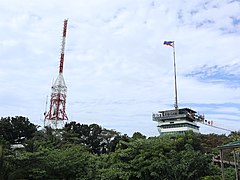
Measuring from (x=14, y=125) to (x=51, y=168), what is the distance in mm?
20521

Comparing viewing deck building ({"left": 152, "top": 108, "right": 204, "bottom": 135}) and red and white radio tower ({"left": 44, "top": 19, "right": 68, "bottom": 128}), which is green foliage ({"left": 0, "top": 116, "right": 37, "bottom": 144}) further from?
viewing deck building ({"left": 152, "top": 108, "right": 204, "bottom": 135})

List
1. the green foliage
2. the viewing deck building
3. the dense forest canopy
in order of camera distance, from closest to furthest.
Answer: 1. the dense forest canopy
2. the green foliage
3. the viewing deck building

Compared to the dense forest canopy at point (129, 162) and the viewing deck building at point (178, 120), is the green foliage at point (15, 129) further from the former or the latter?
the viewing deck building at point (178, 120)

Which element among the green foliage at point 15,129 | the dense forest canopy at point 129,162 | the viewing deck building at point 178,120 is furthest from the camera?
the viewing deck building at point 178,120

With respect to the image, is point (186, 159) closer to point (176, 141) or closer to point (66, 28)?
point (176, 141)

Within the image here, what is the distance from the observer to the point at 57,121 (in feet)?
132

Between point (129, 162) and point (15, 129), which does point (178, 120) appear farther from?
point (129, 162)

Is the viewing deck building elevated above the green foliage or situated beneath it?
elevated above

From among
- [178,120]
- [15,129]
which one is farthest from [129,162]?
[178,120]

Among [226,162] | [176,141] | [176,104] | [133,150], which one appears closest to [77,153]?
[133,150]

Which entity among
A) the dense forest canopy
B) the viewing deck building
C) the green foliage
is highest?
the viewing deck building

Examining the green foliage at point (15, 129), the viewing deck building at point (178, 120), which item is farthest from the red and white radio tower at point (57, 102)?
the viewing deck building at point (178, 120)

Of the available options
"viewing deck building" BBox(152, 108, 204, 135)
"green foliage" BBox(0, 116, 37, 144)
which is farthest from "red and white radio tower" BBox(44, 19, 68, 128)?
"viewing deck building" BBox(152, 108, 204, 135)

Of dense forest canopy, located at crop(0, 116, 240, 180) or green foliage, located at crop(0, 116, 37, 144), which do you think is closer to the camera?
dense forest canopy, located at crop(0, 116, 240, 180)
